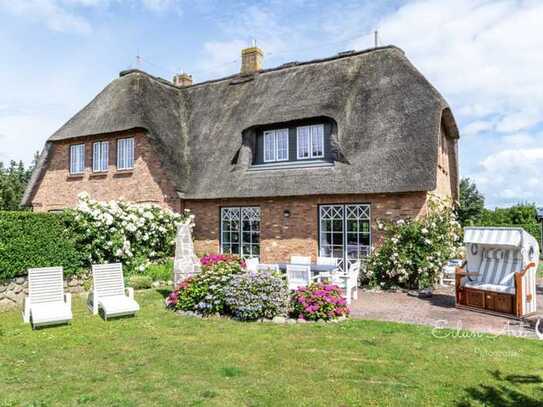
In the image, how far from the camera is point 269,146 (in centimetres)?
1488

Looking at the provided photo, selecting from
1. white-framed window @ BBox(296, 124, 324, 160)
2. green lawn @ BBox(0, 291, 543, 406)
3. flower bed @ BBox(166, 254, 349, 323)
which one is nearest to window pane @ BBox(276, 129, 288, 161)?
white-framed window @ BBox(296, 124, 324, 160)

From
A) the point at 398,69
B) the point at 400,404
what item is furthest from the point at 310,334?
the point at 398,69

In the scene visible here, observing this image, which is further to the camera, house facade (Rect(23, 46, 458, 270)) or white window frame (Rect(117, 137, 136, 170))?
white window frame (Rect(117, 137, 136, 170))

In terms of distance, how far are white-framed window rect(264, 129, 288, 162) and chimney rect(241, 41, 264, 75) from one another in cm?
502

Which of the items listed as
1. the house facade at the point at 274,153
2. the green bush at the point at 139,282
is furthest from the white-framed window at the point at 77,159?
the green bush at the point at 139,282

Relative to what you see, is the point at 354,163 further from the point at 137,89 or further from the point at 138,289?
the point at 137,89

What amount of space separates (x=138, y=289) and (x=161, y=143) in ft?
20.1

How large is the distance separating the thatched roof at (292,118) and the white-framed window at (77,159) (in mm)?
643

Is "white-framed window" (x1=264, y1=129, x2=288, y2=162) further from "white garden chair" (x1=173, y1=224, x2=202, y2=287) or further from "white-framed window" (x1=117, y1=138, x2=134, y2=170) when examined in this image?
"white-framed window" (x1=117, y1=138, x2=134, y2=170)

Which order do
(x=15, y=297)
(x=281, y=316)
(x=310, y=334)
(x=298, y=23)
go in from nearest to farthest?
(x=310, y=334), (x=281, y=316), (x=15, y=297), (x=298, y=23)

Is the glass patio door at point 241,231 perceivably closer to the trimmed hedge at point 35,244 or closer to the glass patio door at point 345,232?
the glass patio door at point 345,232

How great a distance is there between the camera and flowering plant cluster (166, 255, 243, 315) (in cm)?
866

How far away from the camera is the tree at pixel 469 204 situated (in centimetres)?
2384

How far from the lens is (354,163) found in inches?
503
